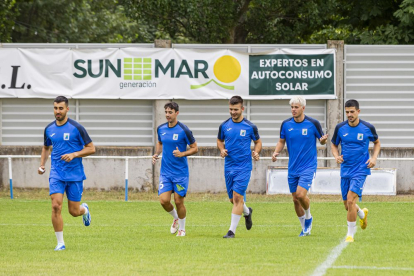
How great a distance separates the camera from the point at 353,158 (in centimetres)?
1280

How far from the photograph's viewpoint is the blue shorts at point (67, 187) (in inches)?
472

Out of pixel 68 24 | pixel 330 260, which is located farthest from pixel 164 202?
pixel 68 24

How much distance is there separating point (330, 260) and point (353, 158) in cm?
257

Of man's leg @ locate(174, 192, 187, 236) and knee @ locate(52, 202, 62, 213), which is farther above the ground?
knee @ locate(52, 202, 62, 213)

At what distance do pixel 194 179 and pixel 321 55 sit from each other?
4.83m

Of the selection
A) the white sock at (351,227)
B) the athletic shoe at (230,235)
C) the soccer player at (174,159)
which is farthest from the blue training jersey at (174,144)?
the white sock at (351,227)

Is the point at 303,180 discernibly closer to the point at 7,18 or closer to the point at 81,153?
the point at 81,153

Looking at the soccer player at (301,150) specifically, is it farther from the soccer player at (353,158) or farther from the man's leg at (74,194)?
the man's leg at (74,194)

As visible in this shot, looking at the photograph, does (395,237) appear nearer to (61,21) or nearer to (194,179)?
(194,179)

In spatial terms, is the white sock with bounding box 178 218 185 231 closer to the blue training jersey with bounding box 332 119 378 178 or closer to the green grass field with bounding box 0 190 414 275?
the green grass field with bounding box 0 190 414 275

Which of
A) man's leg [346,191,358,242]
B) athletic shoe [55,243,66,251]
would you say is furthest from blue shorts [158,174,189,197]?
man's leg [346,191,358,242]

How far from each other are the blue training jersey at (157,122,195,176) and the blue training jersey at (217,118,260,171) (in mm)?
583

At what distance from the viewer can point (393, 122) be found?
79.7 ft

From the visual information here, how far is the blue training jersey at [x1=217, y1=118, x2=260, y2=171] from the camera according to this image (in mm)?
13656
